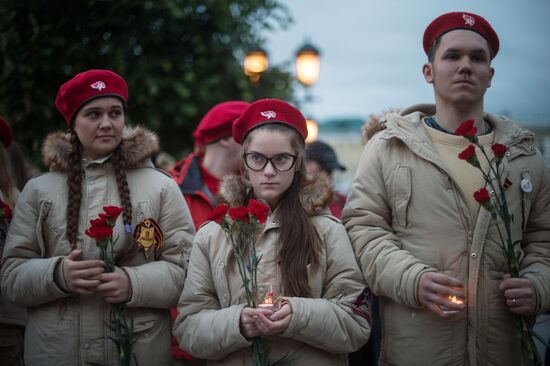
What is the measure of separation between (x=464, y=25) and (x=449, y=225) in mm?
1059

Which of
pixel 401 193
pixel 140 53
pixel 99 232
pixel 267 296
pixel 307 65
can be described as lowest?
pixel 267 296

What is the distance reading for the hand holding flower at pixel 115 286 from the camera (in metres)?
3.01

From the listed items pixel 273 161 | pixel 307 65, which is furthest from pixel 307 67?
pixel 273 161

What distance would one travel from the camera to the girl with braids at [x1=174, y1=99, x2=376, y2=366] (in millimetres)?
2873

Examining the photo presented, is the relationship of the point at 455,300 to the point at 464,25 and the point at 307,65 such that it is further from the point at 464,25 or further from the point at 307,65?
the point at 307,65

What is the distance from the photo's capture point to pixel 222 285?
3.05 metres

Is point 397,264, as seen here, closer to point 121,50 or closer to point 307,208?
point 307,208

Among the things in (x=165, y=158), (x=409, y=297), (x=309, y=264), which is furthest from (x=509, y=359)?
(x=165, y=158)

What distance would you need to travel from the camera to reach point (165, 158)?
9.01m

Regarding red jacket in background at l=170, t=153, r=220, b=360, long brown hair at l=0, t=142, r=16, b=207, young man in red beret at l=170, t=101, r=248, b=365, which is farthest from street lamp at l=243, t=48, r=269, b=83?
long brown hair at l=0, t=142, r=16, b=207

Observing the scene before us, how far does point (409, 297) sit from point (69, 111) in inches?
82.3

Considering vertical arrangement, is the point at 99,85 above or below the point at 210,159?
above

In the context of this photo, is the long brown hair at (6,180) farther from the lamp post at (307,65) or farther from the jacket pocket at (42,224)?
the lamp post at (307,65)

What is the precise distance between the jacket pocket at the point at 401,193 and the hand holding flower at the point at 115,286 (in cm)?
144
